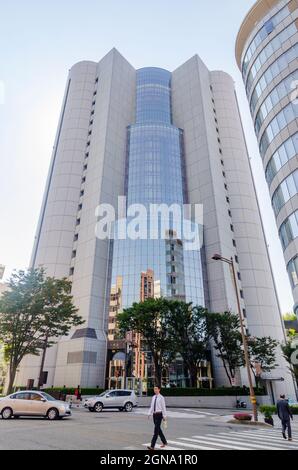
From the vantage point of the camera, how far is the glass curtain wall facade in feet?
165

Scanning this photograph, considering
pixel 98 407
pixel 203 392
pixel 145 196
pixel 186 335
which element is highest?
pixel 145 196

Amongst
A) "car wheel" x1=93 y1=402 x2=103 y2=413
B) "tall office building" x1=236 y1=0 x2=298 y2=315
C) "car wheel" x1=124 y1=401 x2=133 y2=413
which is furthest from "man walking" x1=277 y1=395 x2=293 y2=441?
"car wheel" x1=124 y1=401 x2=133 y2=413

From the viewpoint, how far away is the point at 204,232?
188ft

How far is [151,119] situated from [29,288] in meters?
52.3

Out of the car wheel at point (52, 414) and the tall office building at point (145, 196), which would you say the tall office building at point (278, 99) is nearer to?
the car wheel at point (52, 414)

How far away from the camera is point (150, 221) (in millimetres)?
54625

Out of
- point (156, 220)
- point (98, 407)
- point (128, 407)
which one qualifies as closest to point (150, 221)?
point (156, 220)

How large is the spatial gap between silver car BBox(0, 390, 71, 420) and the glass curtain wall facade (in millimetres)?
24741

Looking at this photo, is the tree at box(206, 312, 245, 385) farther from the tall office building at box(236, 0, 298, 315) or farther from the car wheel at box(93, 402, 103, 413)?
the car wheel at box(93, 402, 103, 413)

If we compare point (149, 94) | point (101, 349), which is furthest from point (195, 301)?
point (149, 94)

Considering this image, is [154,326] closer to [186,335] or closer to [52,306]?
[186,335]

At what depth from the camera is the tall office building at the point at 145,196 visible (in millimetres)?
49375

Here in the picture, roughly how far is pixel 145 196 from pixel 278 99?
1210 inches
